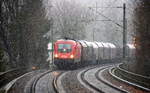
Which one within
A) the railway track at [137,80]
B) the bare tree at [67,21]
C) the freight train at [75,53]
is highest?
the bare tree at [67,21]

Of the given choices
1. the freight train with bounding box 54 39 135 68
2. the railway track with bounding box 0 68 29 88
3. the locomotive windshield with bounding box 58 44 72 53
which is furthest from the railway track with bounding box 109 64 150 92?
the locomotive windshield with bounding box 58 44 72 53

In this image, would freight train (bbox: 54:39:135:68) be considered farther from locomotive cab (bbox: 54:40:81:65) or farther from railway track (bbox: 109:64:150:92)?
railway track (bbox: 109:64:150:92)

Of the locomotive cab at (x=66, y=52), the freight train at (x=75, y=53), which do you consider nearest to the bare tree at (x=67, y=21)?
the freight train at (x=75, y=53)

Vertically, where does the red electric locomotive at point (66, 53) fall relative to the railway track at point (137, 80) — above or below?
above

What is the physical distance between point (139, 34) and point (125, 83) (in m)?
4.28

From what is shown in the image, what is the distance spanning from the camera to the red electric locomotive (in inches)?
1310

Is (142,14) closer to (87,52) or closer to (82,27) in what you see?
(87,52)

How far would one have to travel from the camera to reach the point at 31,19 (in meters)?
33.6

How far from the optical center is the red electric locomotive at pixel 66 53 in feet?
109

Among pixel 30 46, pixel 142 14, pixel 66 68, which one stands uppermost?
pixel 142 14

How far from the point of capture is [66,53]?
33.7 meters

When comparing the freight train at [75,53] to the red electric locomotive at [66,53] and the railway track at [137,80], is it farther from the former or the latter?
the railway track at [137,80]

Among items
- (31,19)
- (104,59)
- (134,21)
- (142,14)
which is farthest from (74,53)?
(104,59)

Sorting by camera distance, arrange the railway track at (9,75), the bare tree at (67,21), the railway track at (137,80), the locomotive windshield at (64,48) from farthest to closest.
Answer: the bare tree at (67,21) < the locomotive windshield at (64,48) < the railway track at (9,75) < the railway track at (137,80)
